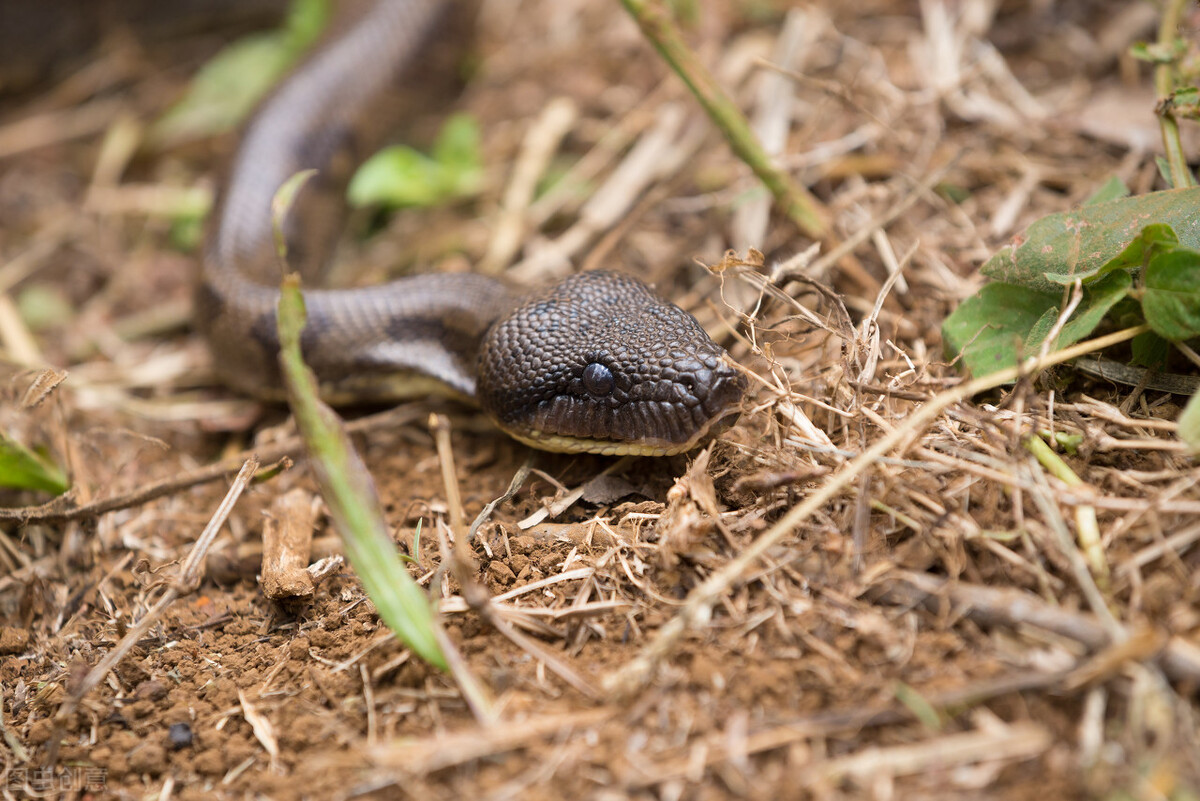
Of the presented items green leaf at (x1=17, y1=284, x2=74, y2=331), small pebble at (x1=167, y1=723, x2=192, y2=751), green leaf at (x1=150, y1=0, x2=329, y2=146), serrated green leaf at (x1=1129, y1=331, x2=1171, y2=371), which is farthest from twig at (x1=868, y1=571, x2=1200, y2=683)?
green leaf at (x1=150, y1=0, x2=329, y2=146)

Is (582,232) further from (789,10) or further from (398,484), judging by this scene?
(789,10)

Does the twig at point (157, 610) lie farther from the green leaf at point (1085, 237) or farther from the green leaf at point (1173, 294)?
the green leaf at point (1173, 294)

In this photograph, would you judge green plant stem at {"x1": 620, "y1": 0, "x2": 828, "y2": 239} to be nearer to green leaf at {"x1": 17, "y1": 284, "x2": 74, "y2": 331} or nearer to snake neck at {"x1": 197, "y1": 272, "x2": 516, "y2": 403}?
snake neck at {"x1": 197, "y1": 272, "x2": 516, "y2": 403}

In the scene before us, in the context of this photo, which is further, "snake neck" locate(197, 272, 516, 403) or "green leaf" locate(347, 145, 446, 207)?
"green leaf" locate(347, 145, 446, 207)

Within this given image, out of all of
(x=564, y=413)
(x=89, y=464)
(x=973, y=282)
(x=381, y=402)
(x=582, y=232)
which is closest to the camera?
(x=564, y=413)

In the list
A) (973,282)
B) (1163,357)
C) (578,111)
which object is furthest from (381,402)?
(1163,357)

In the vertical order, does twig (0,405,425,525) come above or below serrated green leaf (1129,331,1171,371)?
below

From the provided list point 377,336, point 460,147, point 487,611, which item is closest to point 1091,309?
point 487,611
